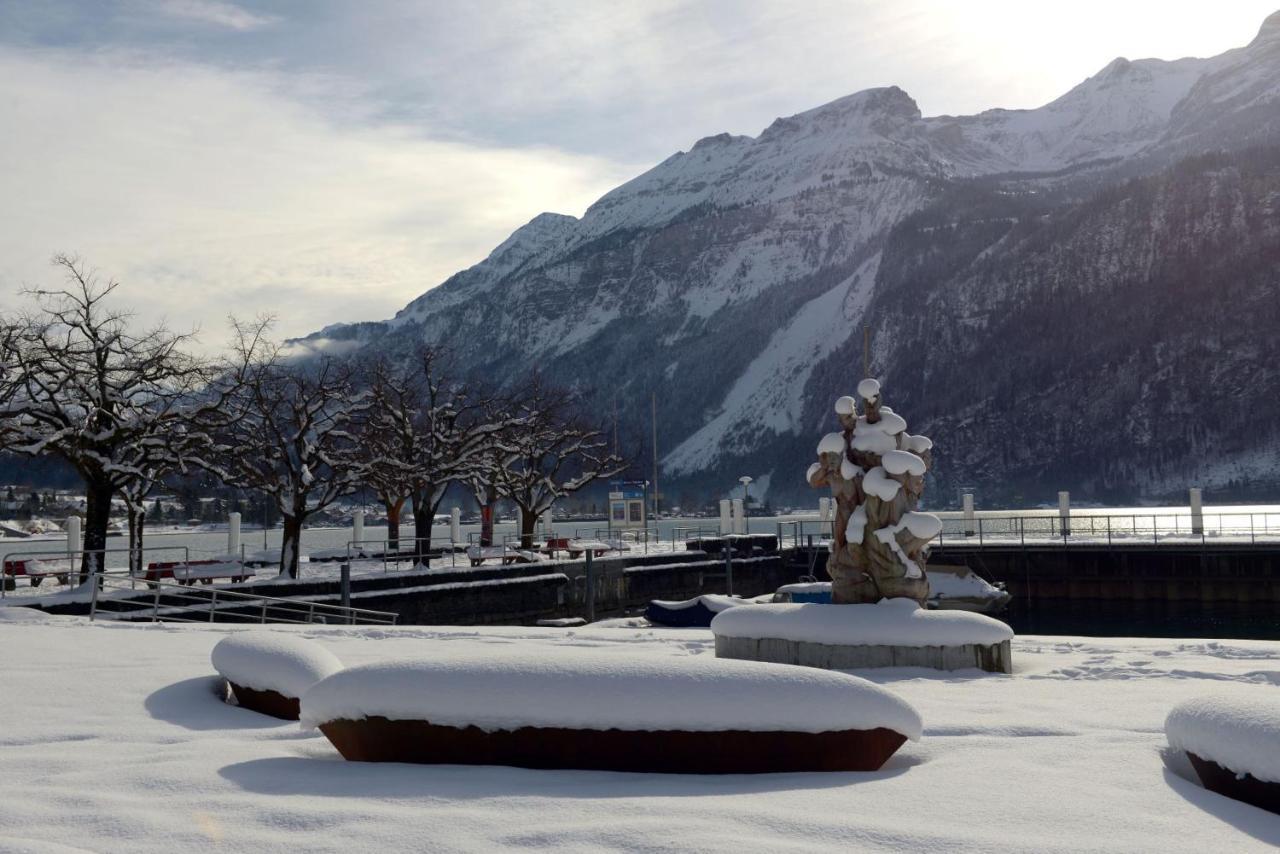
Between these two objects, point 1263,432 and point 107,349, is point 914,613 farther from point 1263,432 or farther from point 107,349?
point 1263,432

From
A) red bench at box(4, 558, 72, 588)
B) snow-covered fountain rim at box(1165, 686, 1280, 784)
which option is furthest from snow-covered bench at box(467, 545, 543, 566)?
snow-covered fountain rim at box(1165, 686, 1280, 784)

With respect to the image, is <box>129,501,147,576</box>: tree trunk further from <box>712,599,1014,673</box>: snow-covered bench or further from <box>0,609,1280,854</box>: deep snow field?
<box>0,609,1280,854</box>: deep snow field

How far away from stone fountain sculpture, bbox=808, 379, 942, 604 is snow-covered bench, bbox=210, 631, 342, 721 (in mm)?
8382

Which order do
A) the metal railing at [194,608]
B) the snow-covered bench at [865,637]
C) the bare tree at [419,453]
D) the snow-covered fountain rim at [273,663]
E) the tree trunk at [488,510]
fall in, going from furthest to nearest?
the tree trunk at [488,510], the bare tree at [419,453], the metal railing at [194,608], the snow-covered bench at [865,637], the snow-covered fountain rim at [273,663]

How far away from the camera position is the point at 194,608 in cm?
2166

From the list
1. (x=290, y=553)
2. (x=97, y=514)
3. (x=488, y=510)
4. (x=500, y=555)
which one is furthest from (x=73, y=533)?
(x=488, y=510)

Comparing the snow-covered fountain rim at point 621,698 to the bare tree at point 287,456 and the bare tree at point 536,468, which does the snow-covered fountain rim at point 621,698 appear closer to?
the bare tree at point 287,456

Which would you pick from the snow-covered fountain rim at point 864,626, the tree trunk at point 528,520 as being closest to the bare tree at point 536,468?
the tree trunk at point 528,520

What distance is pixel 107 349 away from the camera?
104 feet

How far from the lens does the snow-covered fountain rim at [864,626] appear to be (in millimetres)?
13883

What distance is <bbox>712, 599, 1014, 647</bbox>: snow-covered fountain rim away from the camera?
45.5ft

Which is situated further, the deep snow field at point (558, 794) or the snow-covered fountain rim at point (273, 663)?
the snow-covered fountain rim at point (273, 663)

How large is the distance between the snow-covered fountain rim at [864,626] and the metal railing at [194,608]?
33.0 ft

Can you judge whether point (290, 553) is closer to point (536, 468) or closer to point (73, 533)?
point (73, 533)
